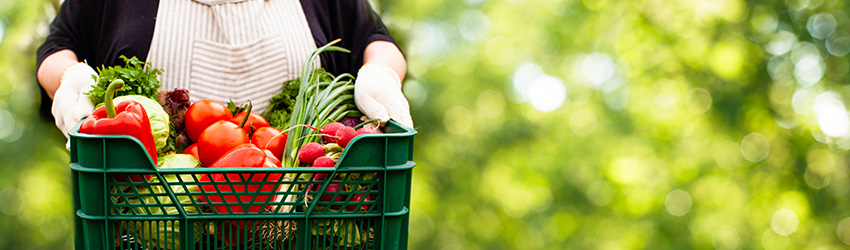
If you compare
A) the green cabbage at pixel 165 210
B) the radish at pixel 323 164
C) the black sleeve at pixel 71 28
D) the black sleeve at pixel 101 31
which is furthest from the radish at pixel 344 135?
the black sleeve at pixel 71 28

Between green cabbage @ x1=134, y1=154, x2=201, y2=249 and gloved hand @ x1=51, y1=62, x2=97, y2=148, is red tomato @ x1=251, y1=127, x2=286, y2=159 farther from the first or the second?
gloved hand @ x1=51, y1=62, x2=97, y2=148

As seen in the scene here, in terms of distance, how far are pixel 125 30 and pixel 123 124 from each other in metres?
0.63

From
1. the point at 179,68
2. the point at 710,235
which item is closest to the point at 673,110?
the point at 710,235

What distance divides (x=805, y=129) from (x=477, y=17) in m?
2.16

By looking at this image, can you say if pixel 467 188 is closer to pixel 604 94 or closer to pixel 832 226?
pixel 604 94

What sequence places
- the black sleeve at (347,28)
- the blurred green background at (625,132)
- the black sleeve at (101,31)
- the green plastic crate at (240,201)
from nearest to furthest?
the green plastic crate at (240,201) → the black sleeve at (101,31) → the black sleeve at (347,28) → the blurred green background at (625,132)

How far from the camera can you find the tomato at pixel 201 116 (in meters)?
1.32

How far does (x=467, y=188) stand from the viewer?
448 cm

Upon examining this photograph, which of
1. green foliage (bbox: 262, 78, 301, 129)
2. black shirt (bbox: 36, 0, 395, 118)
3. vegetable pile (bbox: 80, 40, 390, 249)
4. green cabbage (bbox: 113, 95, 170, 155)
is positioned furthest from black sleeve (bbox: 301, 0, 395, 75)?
green cabbage (bbox: 113, 95, 170, 155)

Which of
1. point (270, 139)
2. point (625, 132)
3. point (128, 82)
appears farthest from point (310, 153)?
point (625, 132)

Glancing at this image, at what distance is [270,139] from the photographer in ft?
3.97

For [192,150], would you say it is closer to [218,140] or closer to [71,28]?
[218,140]

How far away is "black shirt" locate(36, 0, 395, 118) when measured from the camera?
59.0 inches

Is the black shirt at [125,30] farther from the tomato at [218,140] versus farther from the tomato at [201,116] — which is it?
the tomato at [218,140]
